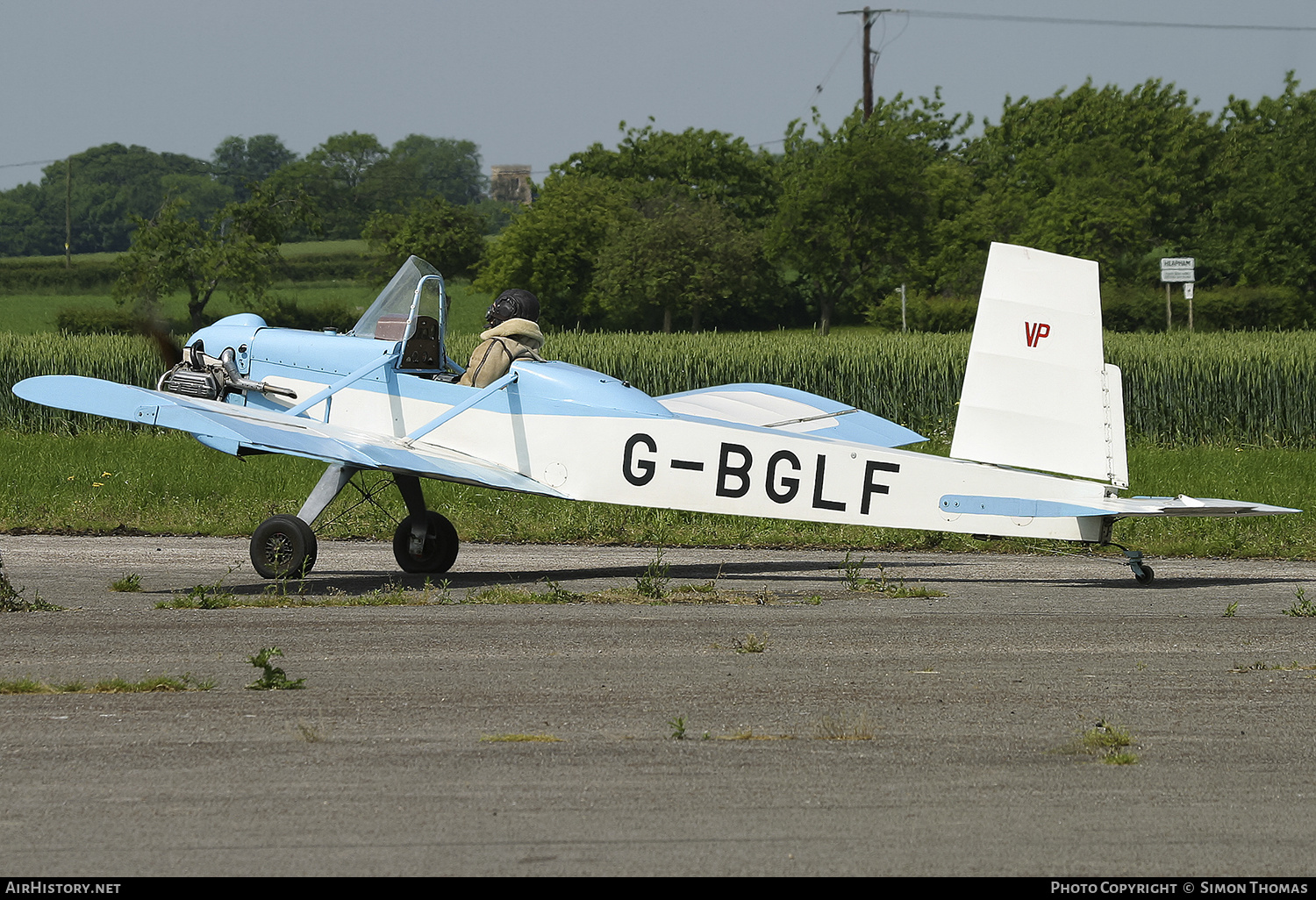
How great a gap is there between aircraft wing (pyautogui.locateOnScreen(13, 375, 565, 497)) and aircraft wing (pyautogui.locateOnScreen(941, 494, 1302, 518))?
3.18 meters

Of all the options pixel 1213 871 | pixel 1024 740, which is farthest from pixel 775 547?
pixel 1213 871

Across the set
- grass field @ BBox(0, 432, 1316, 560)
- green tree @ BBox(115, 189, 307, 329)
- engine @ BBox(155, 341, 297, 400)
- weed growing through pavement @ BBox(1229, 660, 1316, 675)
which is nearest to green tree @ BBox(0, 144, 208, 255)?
green tree @ BBox(115, 189, 307, 329)

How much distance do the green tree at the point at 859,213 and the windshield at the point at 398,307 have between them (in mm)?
64424

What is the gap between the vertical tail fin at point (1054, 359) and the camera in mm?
8930

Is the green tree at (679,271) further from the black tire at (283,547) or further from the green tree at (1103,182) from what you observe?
the black tire at (283,547)

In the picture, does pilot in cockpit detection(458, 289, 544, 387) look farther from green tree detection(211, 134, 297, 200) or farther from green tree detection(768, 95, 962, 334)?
green tree detection(211, 134, 297, 200)

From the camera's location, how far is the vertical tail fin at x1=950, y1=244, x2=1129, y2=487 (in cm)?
893

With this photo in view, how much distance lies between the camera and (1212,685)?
258 inches

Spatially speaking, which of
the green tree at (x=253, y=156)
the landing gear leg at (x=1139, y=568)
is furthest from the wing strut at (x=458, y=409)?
the green tree at (x=253, y=156)

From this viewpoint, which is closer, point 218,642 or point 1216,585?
point 218,642

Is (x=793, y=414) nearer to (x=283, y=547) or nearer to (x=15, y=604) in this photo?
(x=283, y=547)

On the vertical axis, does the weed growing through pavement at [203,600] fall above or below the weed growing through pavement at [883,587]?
above

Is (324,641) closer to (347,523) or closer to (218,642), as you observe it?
(218,642)

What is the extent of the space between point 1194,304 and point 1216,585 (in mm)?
55563
